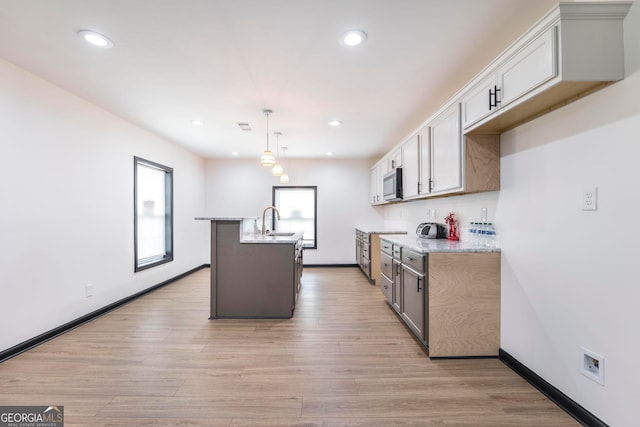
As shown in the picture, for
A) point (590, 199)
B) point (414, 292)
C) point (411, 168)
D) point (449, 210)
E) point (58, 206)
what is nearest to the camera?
point (590, 199)

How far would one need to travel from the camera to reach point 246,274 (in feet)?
11.1

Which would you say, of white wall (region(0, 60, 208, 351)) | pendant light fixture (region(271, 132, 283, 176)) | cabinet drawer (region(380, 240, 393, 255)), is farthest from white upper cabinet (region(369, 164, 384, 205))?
white wall (region(0, 60, 208, 351))

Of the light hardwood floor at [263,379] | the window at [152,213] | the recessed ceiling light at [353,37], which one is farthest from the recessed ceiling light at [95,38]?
the light hardwood floor at [263,379]

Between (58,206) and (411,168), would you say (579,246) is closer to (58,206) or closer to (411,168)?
(411,168)

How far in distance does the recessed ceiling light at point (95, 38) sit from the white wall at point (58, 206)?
1035 millimetres

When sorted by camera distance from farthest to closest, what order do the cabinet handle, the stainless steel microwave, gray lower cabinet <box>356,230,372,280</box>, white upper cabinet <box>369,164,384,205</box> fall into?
white upper cabinet <box>369,164,384,205</box>, gray lower cabinet <box>356,230,372,280</box>, the stainless steel microwave, the cabinet handle

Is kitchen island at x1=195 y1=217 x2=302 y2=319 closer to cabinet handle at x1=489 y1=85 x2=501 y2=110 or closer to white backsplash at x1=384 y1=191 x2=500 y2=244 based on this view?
white backsplash at x1=384 y1=191 x2=500 y2=244

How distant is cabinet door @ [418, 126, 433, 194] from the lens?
318 centimetres

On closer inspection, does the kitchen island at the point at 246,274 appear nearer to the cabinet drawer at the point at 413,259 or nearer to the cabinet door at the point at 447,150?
the cabinet drawer at the point at 413,259

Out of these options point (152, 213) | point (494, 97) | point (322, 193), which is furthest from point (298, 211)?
point (494, 97)

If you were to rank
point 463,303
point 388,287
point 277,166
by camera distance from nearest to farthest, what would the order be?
point 463,303
point 388,287
point 277,166

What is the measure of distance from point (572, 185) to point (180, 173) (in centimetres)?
575

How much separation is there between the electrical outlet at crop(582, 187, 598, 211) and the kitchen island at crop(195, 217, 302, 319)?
2633 mm

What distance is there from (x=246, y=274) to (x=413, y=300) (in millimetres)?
1940
